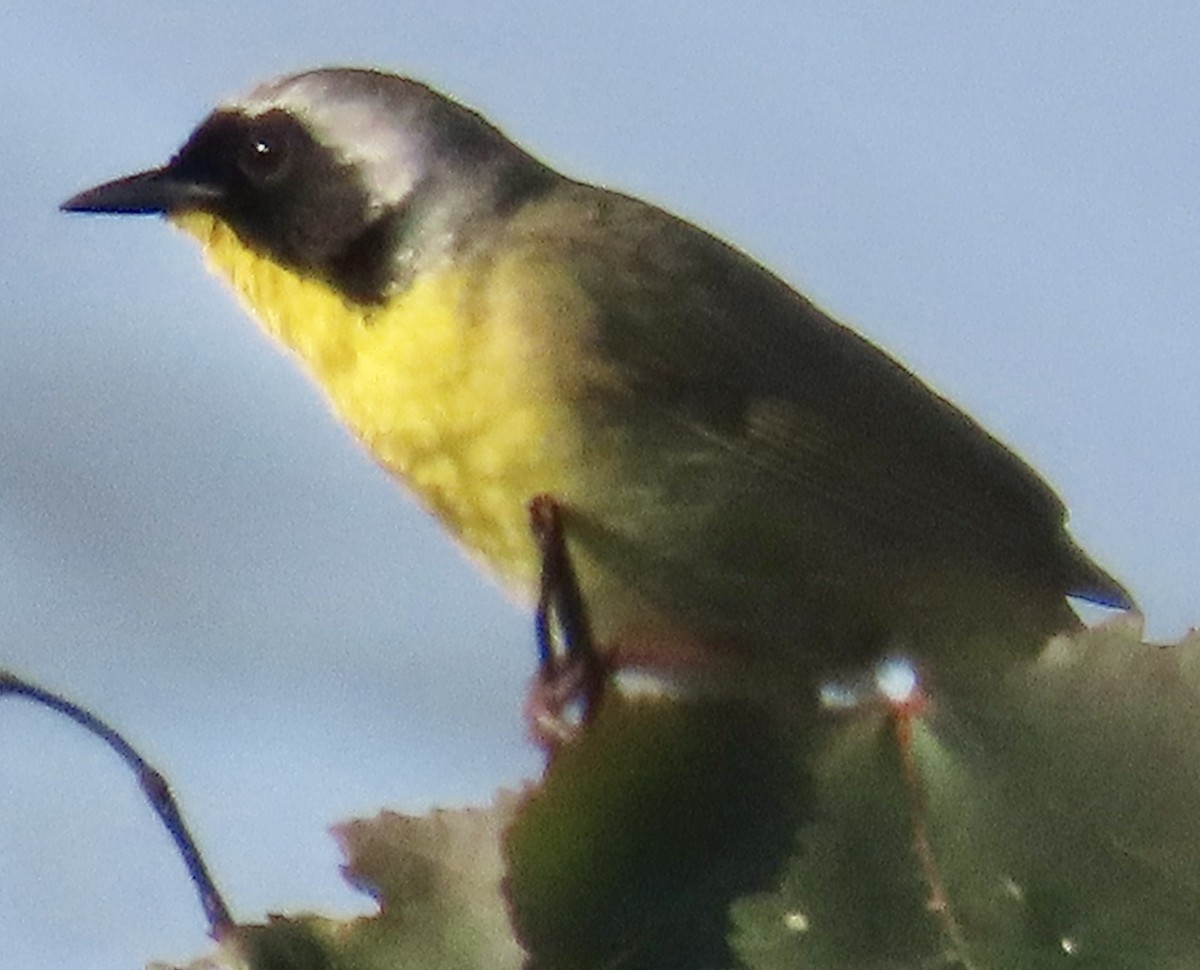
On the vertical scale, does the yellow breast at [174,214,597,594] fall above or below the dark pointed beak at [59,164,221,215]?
below

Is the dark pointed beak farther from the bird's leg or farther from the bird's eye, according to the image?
the bird's leg

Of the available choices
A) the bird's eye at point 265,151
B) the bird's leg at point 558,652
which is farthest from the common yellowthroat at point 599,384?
the bird's leg at point 558,652

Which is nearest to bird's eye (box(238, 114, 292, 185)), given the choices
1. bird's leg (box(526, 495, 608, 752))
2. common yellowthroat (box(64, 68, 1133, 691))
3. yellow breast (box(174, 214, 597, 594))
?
common yellowthroat (box(64, 68, 1133, 691))

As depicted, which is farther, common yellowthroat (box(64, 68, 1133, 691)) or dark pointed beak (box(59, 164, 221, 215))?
dark pointed beak (box(59, 164, 221, 215))

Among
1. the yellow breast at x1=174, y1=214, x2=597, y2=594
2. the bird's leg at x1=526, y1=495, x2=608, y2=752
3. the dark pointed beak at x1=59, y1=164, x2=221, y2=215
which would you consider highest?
the dark pointed beak at x1=59, y1=164, x2=221, y2=215

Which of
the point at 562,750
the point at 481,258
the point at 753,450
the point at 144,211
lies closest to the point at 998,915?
the point at 562,750

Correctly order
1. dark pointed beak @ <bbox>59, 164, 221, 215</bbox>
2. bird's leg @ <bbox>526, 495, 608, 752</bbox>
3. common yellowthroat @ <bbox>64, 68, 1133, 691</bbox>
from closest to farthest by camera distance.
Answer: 1. bird's leg @ <bbox>526, 495, 608, 752</bbox>
2. common yellowthroat @ <bbox>64, 68, 1133, 691</bbox>
3. dark pointed beak @ <bbox>59, 164, 221, 215</bbox>
